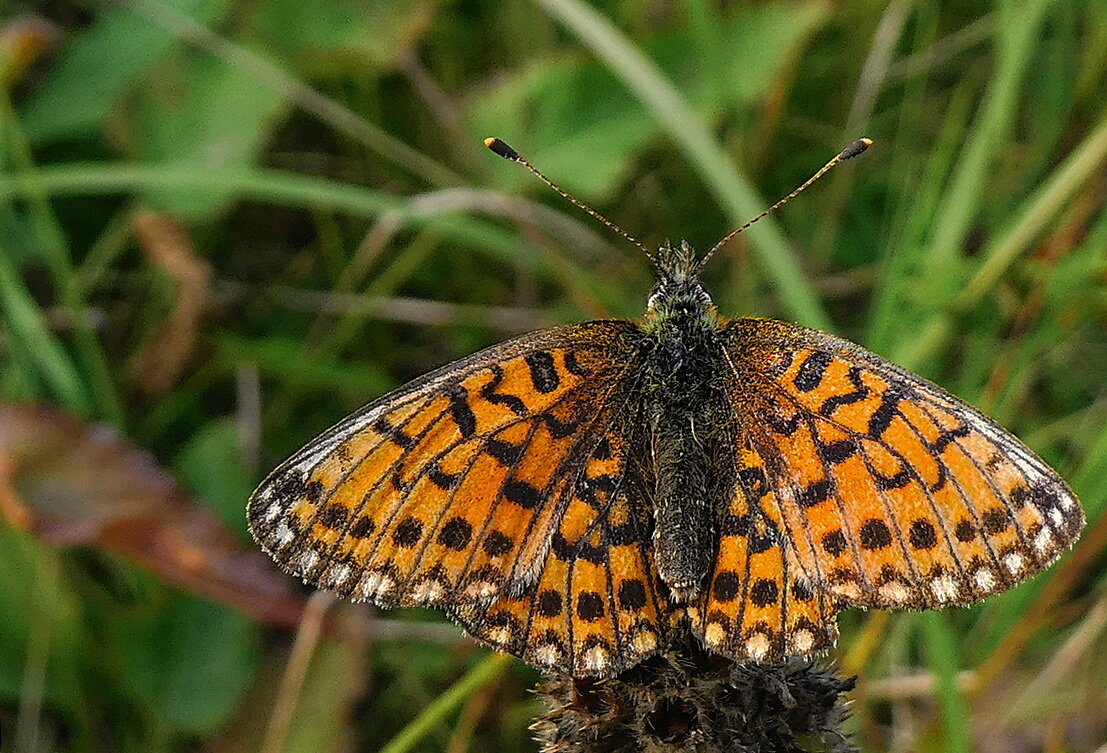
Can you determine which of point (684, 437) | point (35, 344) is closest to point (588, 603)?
point (684, 437)

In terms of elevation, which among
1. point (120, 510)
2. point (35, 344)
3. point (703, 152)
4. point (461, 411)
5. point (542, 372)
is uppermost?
point (703, 152)

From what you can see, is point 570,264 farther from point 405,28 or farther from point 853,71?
point 853,71

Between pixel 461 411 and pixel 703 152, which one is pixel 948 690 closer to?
pixel 461 411

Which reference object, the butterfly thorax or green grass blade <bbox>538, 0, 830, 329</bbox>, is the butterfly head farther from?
green grass blade <bbox>538, 0, 830, 329</bbox>

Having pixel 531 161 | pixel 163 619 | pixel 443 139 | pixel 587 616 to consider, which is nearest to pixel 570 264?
pixel 531 161

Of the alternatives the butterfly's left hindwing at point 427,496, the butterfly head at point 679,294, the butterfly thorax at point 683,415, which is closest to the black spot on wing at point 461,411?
the butterfly's left hindwing at point 427,496

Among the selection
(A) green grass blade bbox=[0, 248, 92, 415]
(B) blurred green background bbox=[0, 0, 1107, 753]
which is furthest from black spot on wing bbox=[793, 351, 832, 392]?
(A) green grass blade bbox=[0, 248, 92, 415]

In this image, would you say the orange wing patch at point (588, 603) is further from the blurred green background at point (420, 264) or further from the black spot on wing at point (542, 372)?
the blurred green background at point (420, 264)
